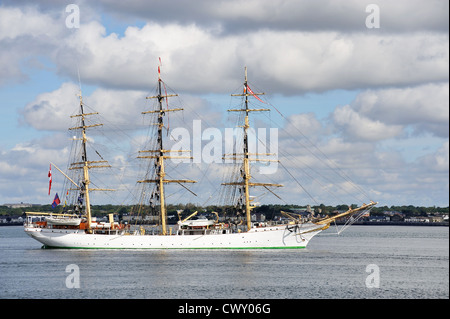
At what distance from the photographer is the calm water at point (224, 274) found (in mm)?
69312

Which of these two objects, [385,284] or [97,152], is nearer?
[385,284]

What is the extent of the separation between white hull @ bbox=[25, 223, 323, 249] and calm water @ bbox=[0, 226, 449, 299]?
102 inches

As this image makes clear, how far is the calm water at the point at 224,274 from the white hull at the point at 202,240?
2.58 meters

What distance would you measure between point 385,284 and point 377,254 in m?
40.6

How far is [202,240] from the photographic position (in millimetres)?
115938

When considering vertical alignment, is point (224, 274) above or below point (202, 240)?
below

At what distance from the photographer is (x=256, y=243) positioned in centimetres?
11512

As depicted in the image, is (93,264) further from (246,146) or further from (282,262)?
(246,146)

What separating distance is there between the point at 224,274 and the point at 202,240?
33.5 meters

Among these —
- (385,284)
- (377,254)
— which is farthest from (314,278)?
(377,254)

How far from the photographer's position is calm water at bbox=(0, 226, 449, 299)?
2729 inches
